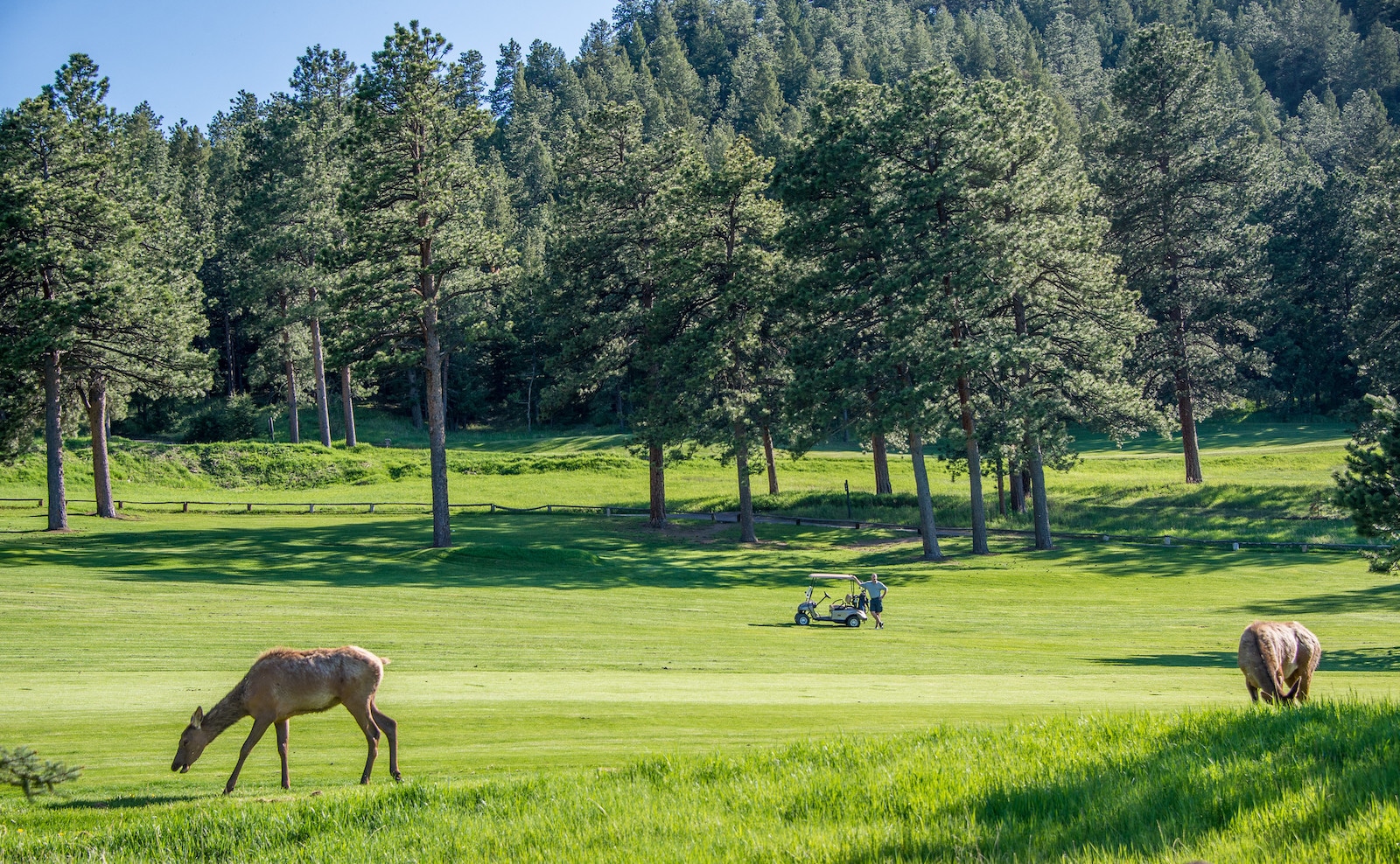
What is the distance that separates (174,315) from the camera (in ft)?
157

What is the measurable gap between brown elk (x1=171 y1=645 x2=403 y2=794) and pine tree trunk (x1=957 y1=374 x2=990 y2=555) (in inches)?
1405

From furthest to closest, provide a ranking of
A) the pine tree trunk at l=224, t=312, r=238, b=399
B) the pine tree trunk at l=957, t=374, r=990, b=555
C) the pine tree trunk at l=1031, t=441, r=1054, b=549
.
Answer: the pine tree trunk at l=224, t=312, r=238, b=399
the pine tree trunk at l=1031, t=441, r=1054, b=549
the pine tree trunk at l=957, t=374, r=990, b=555

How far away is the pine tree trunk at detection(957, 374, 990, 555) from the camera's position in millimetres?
45344

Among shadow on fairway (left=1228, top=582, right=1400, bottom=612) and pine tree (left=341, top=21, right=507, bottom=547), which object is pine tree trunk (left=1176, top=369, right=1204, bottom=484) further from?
pine tree (left=341, top=21, right=507, bottom=547)

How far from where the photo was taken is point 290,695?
36.2 feet

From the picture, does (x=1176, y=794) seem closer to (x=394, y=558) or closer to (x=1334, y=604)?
(x=1334, y=604)

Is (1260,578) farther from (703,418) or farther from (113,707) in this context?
(113,707)

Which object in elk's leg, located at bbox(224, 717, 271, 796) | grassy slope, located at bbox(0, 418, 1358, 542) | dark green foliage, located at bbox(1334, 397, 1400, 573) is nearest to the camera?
elk's leg, located at bbox(224, 717, 271, 796)

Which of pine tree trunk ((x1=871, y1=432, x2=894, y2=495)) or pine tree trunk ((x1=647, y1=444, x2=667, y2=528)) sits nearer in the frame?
pine tree trunk ((x1=647, y1=444, x2=667, y2=528))

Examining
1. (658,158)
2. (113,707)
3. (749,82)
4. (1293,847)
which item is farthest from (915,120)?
(749,82)

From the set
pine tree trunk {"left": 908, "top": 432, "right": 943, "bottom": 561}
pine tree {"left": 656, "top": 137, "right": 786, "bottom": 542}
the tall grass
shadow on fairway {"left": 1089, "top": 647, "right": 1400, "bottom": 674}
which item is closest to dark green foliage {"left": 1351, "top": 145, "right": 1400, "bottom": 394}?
pine tree trunk {"left": 908, "top": 432, "right": 943, "bottom": 561}

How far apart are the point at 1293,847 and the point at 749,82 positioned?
178 metres

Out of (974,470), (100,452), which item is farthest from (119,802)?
(100,452)

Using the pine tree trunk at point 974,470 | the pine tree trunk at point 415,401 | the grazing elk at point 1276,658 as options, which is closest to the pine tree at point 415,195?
the pine tree trunk at point 974,470
